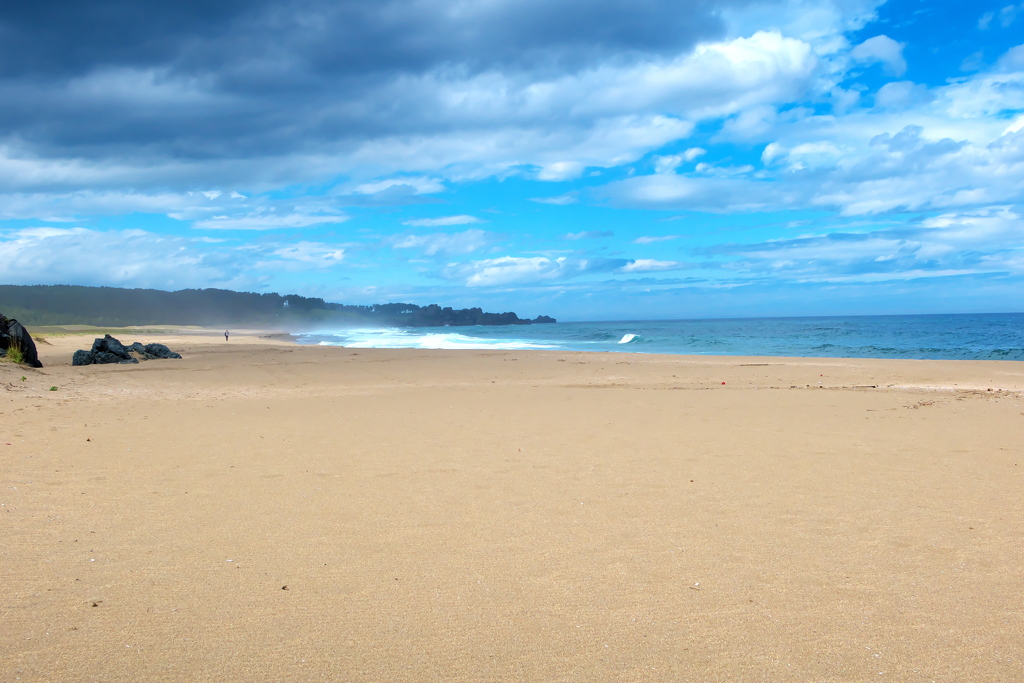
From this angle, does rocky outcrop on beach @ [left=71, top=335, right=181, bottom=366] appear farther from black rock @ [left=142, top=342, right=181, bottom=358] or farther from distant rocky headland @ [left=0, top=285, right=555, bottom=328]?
distant rocky headland @ [left=0, top=285, right=555, bottom=328]

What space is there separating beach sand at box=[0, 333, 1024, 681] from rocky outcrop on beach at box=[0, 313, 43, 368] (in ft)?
33.2

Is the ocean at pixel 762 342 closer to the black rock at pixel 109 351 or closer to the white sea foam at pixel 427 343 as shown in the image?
the white sea foam at pixel 427 343

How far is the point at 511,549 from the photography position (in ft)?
13.9

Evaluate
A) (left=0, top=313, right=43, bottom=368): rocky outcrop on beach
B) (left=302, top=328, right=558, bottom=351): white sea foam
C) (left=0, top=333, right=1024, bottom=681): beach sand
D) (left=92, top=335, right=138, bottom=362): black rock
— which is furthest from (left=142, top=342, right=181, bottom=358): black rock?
(left=0, top=333, right=1024, bottom=681): beach sand

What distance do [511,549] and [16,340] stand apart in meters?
18.7

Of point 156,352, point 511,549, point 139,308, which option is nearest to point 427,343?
point 156,352

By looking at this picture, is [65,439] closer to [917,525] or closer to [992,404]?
[917,525]

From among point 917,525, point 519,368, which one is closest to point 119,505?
point 917,525

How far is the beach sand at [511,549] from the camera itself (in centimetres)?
293

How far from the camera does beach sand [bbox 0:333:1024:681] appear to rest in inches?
115

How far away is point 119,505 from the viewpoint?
5004mm

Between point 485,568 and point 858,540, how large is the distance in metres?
2.53

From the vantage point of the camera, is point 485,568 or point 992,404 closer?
point 485,568

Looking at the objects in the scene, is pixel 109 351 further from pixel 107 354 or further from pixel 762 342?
pixel 762 342
